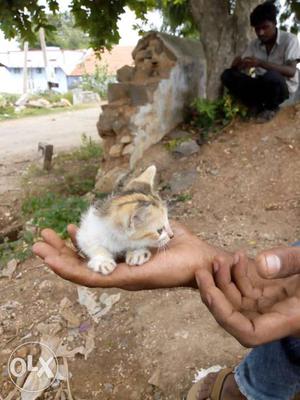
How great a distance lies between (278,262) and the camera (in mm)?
1469

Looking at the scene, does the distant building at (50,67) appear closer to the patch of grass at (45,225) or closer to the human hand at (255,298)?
the patch of grass at (45,225)

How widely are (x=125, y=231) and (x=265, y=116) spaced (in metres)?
4.77

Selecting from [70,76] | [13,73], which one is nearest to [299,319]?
[70,76]

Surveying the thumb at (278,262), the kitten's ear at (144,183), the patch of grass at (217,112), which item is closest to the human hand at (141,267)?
the kitten's ear at (144,183)

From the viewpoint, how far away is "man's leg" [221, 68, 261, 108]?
19.8 ft

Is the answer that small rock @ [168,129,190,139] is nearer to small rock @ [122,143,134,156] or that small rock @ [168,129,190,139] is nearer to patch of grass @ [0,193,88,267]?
small rock @ [122,143,134,156]

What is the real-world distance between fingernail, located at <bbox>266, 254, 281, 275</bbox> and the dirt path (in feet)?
29.9

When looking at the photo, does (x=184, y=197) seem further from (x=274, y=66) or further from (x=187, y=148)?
(x=274, y=66)

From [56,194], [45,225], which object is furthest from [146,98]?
[45,225]

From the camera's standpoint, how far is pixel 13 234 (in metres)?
5.90

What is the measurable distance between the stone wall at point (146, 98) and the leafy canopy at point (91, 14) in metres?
0.89

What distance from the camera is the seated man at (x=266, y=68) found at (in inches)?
234

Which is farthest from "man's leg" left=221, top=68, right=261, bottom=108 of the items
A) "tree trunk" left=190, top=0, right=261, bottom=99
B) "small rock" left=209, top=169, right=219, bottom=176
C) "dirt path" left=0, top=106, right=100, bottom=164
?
"dirt path" left=0, top=106, right=100, bottom=164

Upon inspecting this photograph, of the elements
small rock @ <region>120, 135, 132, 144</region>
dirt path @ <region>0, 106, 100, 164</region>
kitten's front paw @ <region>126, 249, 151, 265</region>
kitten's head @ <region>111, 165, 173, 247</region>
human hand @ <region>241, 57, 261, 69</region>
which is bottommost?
dirt path @ <region>0, 106, 100, 164</region>
